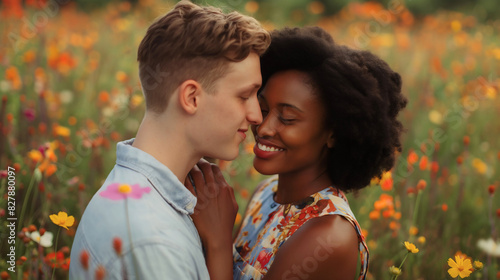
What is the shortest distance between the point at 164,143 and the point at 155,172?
12cm

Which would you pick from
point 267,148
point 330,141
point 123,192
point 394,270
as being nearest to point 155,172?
point 123,192

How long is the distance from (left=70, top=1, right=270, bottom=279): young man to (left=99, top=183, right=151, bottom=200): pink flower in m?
0.03

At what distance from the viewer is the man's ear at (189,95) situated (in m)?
1.66

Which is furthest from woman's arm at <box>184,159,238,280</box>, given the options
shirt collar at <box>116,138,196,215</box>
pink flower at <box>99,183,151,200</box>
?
pink flower at <box>99,183,151,200</box>

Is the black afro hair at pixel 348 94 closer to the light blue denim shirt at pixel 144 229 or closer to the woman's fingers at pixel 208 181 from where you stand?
the woman's fingers at pixel 208 181

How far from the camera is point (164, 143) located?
1.69 metres

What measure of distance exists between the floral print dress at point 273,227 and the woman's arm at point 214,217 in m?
0.18

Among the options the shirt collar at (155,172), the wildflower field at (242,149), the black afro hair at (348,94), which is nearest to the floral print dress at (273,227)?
the black afro hair at (348,94)

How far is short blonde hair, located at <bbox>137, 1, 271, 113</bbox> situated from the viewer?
1.67 m

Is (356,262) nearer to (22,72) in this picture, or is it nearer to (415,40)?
(22,72)

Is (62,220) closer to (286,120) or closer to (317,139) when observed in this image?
(286,120)

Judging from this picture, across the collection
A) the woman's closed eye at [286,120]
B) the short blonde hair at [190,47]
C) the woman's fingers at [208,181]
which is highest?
the short blonde hair at [190,47]

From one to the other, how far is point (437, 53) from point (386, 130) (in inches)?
152

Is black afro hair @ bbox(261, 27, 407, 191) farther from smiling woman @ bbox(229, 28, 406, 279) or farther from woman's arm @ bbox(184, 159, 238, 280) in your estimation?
woman's arm @ bbox(184, 159, 238, 280)
